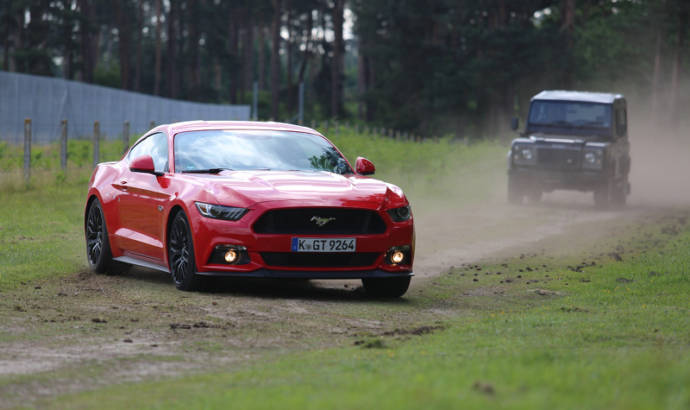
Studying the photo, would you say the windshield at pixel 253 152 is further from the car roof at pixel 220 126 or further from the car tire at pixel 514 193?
the car tire at pixel 514 193

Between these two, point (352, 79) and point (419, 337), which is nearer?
point (419, 337)

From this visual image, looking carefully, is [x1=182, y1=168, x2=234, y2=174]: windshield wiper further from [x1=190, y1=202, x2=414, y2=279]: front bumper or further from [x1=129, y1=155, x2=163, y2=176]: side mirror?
[x1=190, y1=202, x2=414, y2=279]: front bumper

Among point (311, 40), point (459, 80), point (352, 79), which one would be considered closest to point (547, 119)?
point (459, 80)

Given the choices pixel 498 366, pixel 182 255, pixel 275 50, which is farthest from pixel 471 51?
pixel 498 366

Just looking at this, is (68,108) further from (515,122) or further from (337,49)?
(337,49)

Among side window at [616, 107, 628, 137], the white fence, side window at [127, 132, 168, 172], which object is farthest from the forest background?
side window at [127, 132, 168, 172]

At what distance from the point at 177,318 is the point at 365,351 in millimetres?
1989

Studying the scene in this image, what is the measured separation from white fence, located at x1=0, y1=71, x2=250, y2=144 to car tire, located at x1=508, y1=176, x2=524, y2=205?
12240mm

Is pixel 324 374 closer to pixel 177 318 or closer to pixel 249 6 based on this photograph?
pixel 177 318

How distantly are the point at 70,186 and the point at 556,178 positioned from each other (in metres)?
10.3

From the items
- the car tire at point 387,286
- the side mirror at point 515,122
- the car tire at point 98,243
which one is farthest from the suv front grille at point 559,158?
the car tire at point 387,286

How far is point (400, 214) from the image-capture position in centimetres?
1029

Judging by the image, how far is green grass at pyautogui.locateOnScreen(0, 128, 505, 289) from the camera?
1306 cm

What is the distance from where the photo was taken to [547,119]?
26.1m
